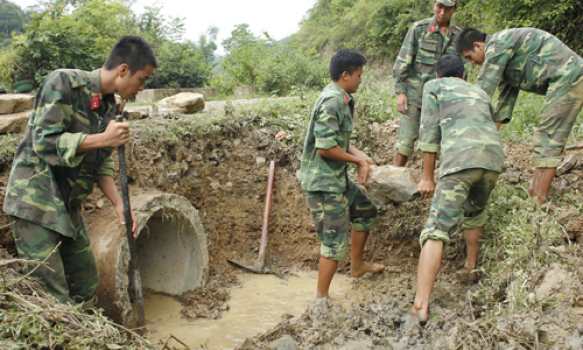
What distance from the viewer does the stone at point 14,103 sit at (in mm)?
4040

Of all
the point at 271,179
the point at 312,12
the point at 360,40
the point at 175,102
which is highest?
the point at 312,12

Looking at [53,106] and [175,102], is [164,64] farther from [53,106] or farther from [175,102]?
[53,106]

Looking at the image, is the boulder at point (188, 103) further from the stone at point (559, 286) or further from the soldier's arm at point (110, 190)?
the stone at point (559, 286)

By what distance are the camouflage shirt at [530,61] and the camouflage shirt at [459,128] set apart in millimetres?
629

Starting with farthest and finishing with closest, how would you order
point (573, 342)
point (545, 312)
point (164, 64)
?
1. point (164, 64)
2. point (545, 312)
3. point (573, 342)

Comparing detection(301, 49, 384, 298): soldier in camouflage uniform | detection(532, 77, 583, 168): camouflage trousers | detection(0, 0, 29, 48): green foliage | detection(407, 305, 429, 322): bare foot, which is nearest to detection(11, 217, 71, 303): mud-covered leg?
detection(301, 49, 384, 298): soldier in camouflage uniform

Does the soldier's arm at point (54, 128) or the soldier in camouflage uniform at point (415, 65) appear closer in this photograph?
the soldier's arm at point (54, 128)

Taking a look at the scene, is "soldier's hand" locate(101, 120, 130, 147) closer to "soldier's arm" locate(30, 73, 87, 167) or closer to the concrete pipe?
"soldier's arm" locate(30, 73, 87, 167)

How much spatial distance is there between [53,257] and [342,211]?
2004 mm

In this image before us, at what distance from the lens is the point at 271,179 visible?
511 cm

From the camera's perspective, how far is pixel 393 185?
11.8 feet

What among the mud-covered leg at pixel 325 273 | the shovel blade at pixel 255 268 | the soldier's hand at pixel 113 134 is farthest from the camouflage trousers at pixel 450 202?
the shovel blade at pixel 255 268

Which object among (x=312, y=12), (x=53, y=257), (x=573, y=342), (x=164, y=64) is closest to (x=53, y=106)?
(x=53, y=257)

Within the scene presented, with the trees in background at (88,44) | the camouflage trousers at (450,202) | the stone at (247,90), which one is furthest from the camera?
the stone at (247,90)
